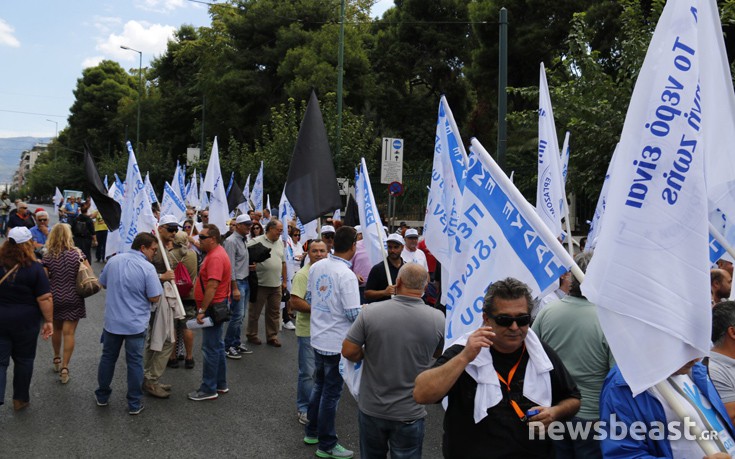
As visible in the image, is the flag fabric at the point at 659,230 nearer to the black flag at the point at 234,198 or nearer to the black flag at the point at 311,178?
the black flag at the point at 311,178

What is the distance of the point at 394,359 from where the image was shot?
13.2 feet

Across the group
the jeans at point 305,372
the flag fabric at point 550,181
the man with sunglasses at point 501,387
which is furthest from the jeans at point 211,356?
the man with sunglasses at point 501,387

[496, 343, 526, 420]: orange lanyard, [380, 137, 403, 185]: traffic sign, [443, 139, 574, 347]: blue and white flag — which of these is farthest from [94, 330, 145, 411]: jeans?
[380, 137, 403, 185]: traffic sign

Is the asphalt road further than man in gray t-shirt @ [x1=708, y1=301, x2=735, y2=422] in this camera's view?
Yes

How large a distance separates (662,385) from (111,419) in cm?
524

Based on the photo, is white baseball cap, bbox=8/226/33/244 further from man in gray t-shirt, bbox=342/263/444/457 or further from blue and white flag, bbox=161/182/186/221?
blue and white flag, bbox=161/182/186/221

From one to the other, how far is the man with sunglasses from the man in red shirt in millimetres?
4210

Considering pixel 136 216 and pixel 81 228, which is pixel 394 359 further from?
pixel 81 228

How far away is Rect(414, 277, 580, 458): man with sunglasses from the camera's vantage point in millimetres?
2762

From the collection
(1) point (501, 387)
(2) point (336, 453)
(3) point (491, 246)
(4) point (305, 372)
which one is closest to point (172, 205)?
(4) point (305, 372)

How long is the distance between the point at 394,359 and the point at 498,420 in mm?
1308

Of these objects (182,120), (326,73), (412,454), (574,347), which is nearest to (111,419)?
(412,454)

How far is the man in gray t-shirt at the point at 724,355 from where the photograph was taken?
10.2 ft

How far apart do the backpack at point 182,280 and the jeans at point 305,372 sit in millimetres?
2373
